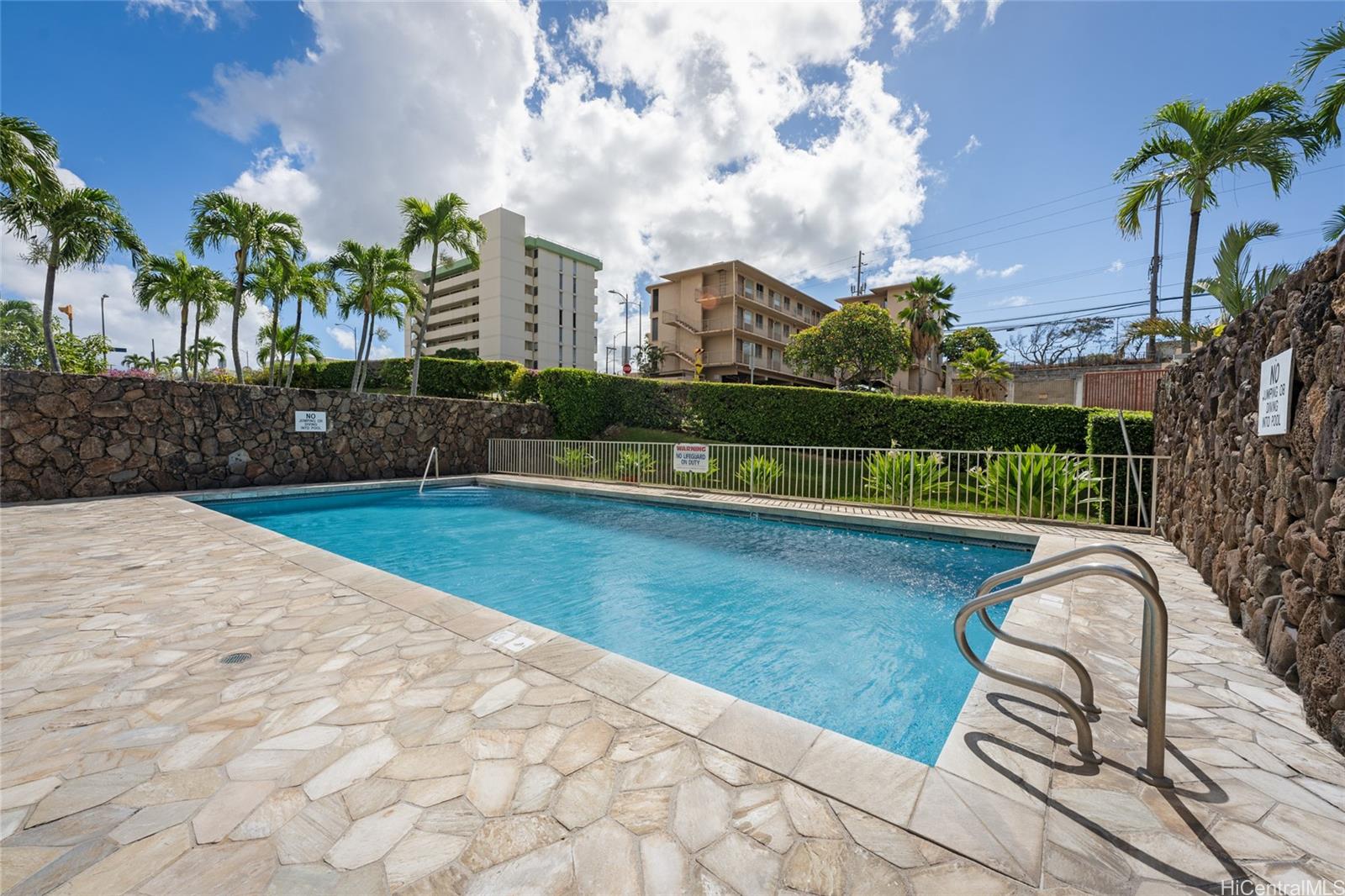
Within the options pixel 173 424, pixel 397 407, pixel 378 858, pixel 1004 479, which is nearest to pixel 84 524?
pixel 173 424

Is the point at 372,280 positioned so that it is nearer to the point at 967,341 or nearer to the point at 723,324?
the point at 723,324

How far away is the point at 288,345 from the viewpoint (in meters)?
25.9

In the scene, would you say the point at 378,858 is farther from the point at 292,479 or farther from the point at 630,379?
the point at 630,379

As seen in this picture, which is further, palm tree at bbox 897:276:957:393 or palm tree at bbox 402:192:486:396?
palm tree at bbox 897:276:957:393

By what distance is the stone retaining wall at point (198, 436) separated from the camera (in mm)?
8945

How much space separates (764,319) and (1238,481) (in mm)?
40695

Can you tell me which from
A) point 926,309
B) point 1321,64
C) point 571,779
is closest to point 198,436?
point 571,779

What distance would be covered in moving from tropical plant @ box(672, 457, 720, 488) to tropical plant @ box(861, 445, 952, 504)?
3337 millimetres

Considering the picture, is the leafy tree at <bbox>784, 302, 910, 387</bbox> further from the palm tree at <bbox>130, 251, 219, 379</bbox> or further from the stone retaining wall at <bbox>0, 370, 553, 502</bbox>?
the palm tree at <bbox>130, 251, 219, 379</bbox>

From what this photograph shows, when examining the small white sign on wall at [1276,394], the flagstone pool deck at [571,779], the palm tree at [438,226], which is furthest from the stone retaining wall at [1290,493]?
the palm tree at [438,226]

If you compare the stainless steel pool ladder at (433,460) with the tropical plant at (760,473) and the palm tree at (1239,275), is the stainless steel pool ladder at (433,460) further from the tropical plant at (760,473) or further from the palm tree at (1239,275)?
the palm tree at (1239,275)

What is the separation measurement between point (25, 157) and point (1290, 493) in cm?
1770

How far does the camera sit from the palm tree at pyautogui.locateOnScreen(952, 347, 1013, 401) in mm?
22875

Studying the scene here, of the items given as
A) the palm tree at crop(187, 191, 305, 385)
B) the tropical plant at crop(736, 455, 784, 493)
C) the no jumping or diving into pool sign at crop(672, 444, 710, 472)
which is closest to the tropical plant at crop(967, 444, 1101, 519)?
the tropical plant at crop(736, 455, 784, 493)
